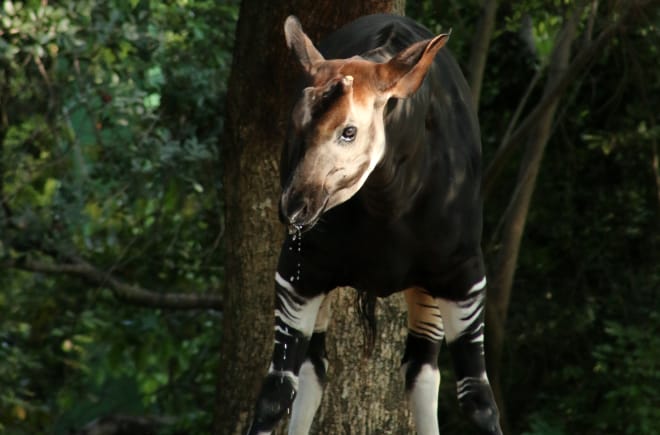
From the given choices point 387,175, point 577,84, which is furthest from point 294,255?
point 577,84

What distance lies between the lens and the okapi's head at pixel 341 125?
2.77m

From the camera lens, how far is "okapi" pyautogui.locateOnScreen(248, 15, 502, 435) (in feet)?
9.20

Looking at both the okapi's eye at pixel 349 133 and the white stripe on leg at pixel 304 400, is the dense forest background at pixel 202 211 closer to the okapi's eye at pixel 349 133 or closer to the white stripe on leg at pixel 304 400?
the white stripe on leg at pixel 304 400

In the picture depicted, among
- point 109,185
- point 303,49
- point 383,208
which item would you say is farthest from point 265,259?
point 109,185

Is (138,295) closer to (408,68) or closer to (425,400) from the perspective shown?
(425,400)

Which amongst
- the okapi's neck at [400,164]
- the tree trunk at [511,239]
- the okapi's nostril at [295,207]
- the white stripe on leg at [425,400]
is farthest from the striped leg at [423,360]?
the tree trunk at [511,239]

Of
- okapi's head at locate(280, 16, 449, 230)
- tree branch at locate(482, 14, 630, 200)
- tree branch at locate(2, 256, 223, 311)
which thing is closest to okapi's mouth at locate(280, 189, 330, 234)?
okapi's head at locate(280, 16, 449, 230)

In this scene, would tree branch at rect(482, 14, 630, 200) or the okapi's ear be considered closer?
the okapi's ear

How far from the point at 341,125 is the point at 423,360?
3.31 feet

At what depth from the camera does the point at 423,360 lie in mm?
3576

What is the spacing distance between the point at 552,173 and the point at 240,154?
10.7 ft

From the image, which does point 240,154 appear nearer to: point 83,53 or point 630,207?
point 83,53

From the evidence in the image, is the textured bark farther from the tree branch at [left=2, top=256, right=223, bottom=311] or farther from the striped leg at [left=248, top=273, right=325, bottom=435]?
the tree branch at [left=2, top=256, right=223, bottom=311]

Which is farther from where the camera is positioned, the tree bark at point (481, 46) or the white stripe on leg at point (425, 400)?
the tree bark at point (481, 46)
